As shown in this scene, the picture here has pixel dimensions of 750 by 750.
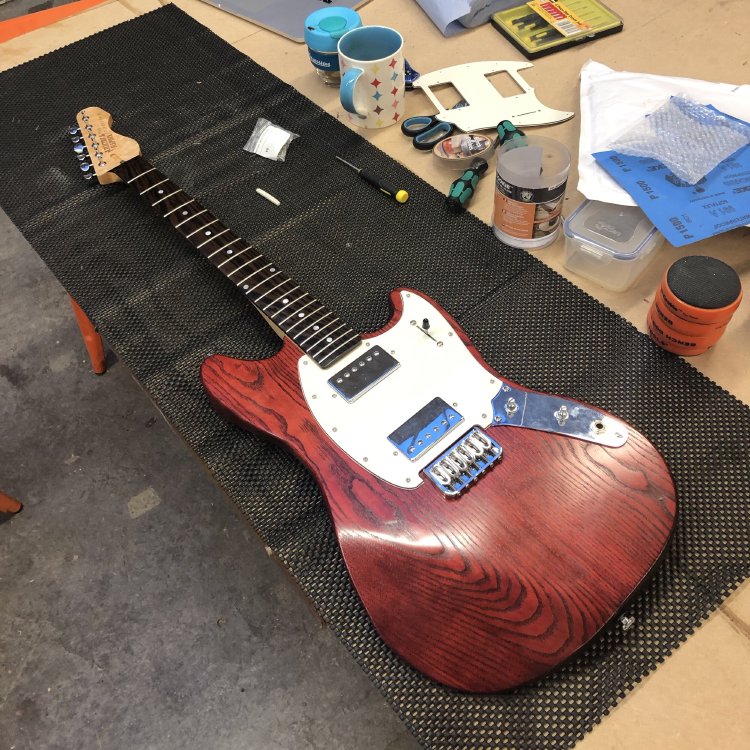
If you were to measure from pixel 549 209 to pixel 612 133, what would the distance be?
0.73 feet

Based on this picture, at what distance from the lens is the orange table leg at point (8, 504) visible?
3.90 ft

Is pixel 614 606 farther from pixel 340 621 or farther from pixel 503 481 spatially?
pixel 340 621

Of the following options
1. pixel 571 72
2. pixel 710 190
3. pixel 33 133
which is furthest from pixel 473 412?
pixel 33 133

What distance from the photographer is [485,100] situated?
40.7 inches

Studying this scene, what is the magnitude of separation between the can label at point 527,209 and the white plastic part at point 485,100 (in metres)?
0.22

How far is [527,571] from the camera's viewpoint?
1.81ft

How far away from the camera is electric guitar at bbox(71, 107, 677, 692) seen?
54cm

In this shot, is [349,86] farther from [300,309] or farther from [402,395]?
[402,395]

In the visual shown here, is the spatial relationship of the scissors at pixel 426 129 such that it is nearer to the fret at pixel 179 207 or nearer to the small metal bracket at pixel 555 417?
the fret at pixel 179 207

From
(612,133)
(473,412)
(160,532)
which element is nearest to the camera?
(473,412)

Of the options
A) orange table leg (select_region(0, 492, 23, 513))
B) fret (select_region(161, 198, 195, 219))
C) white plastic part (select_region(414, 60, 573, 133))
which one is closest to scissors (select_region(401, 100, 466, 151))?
white plastic part (select_region(414, 60, 573, 133))

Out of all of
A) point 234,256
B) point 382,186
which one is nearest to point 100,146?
point 234,256

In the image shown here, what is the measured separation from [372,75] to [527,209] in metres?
0.34

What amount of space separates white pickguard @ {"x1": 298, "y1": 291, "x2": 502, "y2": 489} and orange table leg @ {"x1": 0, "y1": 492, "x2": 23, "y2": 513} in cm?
82
